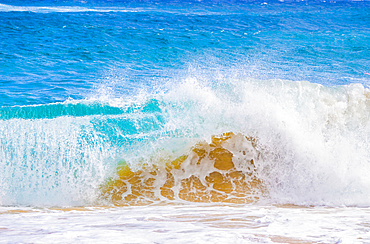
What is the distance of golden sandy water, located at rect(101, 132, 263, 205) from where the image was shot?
5297 mm

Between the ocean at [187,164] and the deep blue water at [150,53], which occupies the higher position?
the deep blue water at [150,53]

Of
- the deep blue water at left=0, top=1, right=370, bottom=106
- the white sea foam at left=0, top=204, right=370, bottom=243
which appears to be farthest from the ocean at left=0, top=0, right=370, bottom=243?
the deep blue water at left=0, top=1, right=370, bottom=106

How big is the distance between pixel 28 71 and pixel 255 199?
25.8 ft

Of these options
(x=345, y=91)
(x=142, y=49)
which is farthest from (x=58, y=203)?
(x=142, y=49)

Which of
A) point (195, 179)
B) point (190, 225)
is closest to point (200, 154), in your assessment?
point (195, 179)

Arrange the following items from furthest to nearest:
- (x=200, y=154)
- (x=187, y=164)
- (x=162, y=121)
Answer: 1. (x=162, y=121)
2. (x=200, y=154)
3. (x=187, y=164)

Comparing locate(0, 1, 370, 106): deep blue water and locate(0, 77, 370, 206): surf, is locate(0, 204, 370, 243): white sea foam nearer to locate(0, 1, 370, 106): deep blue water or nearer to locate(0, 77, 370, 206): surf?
locate(0, 77, 370, 206): surf

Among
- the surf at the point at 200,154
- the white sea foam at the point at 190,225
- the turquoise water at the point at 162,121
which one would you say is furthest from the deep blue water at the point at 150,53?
the white sea foam at the point at 190,225

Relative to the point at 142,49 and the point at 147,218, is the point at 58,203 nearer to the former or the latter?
the point at 147,218

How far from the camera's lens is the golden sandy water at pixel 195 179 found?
5.30 m

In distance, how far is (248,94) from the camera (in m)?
6.50

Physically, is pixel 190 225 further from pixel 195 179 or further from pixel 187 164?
pixel 187 164

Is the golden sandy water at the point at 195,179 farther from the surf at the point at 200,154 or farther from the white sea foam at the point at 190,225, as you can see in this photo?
the white sea foam at the point at 190,225

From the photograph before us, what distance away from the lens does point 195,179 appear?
562 cm
